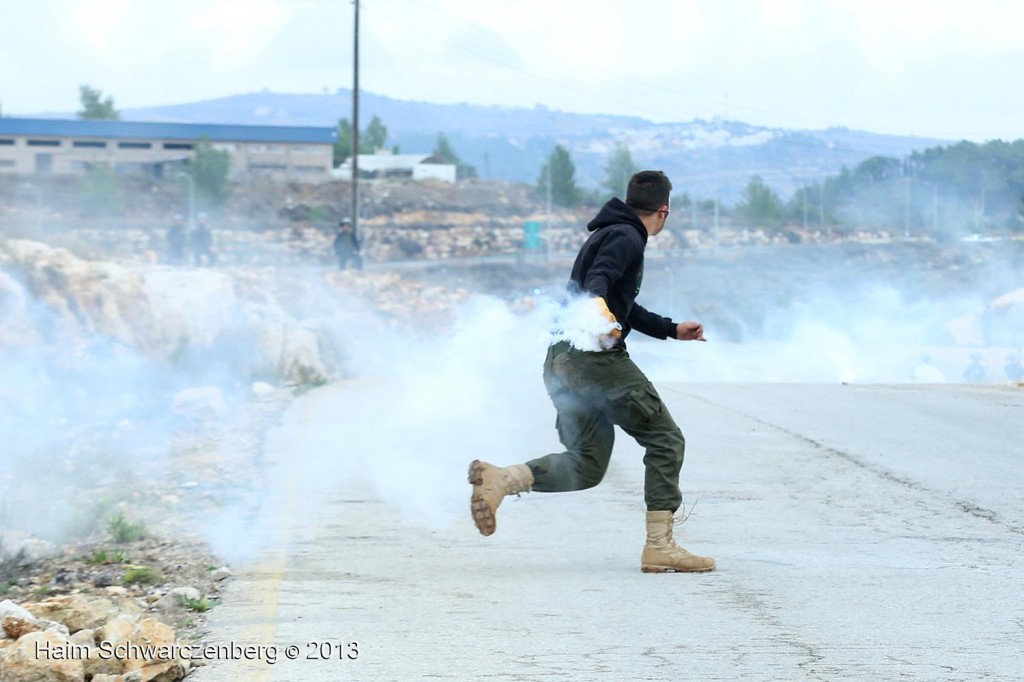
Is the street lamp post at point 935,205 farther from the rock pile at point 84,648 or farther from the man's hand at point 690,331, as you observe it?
the rock pile at point 84,648

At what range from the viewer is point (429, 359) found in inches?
832

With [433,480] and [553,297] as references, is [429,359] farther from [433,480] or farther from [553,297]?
[553,297]

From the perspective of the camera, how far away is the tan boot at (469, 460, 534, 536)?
21.2 feet

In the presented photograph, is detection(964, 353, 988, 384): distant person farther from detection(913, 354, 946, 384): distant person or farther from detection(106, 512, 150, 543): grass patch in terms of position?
detection(106, 512, 150, 543): grass patch

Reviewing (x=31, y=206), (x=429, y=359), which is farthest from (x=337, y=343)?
(x=31, y=206)

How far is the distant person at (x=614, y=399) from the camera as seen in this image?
6.46 m

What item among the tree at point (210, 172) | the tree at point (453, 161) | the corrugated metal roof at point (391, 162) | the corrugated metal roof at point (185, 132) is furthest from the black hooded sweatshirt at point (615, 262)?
the tree at point (453, 161)

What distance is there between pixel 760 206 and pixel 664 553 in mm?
72836

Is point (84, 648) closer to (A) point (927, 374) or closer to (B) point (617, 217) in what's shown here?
(B) point (617, 217)

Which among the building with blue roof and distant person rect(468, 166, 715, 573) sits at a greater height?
the building with blue roof

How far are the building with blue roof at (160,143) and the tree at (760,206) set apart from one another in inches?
1130

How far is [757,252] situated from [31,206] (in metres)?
33.4

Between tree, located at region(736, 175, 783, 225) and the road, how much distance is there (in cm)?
6636

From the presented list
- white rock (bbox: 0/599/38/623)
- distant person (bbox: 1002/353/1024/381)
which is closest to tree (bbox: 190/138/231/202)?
distant person (bbox: 1002/353/1024/381)
